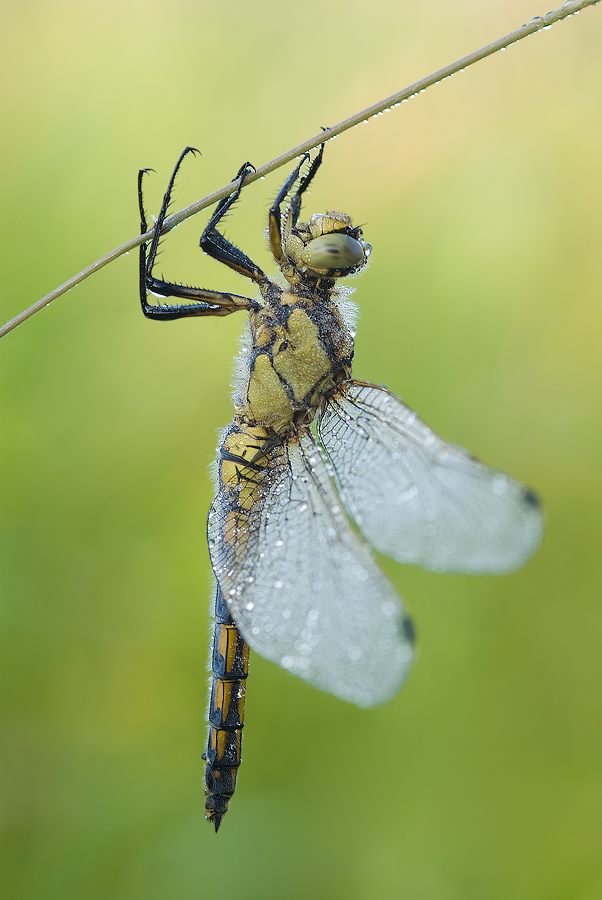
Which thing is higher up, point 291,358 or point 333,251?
point 333,251

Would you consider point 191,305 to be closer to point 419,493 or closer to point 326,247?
point 326,247

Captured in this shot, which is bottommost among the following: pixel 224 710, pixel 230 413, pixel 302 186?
pixel 224 710

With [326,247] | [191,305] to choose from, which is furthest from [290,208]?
[191,305]

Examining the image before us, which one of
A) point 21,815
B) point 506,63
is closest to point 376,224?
point 506,63

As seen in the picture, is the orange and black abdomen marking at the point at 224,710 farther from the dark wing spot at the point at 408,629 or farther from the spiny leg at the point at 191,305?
the spiny leg at the point at 191,305

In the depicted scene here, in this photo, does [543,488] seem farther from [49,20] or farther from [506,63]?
[49,20]

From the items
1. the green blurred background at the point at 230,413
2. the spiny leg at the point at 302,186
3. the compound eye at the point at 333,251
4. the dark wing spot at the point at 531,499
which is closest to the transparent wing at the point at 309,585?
the dark wing spot at the point at 531,499
